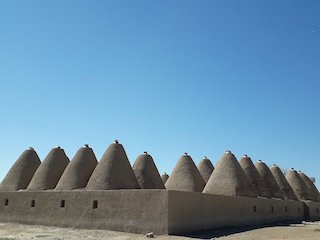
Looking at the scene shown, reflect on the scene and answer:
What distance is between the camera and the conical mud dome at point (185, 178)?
18.4m

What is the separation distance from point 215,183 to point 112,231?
24.8 feet

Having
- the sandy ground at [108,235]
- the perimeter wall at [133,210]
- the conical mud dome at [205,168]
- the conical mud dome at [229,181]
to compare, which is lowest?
the sandy ground at [108,235]

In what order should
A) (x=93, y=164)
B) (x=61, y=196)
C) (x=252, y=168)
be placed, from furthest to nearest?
(x=252, y=168) → (x=93, y=164) → (x=61, y=196)

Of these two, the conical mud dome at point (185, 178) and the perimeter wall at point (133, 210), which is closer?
the perimeter wall at point (133, 210)

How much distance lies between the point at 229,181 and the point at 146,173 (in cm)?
484

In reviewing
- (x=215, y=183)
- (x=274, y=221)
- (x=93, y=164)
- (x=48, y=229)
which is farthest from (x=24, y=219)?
(x=274, y=221)

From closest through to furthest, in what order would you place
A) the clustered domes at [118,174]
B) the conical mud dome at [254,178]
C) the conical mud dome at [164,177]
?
the clustered domes at [118,174], the conical mud dome at [254,178], the conical mud dome at [164,177]

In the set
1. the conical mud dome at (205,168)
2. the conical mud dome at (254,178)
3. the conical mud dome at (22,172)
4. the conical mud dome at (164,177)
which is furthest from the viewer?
the conical mud dome at (164,177)

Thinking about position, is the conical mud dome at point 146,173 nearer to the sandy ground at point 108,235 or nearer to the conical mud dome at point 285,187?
the sandy ground at point 108,235

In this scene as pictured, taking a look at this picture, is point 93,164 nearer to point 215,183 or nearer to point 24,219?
point 24,219

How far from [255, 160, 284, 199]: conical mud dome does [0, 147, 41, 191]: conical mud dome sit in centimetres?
1600

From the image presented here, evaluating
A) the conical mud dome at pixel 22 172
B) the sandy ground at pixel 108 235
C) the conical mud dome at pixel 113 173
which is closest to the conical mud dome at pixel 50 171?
the conical mud dome at pixel 22 172

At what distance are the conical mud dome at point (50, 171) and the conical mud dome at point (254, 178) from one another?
1207 cm

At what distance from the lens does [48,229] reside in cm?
1348
